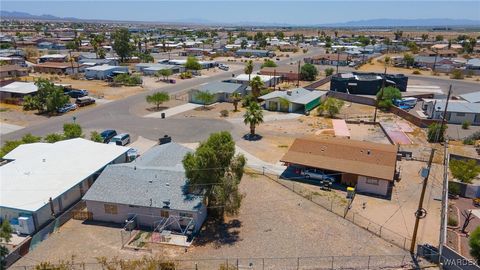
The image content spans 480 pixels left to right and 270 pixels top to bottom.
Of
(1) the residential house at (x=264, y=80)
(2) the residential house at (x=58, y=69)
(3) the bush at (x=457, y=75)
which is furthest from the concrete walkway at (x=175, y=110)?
(3) the bush at (x=457, y=75)

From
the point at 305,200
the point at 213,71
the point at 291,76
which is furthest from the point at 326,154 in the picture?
the point at 213,71

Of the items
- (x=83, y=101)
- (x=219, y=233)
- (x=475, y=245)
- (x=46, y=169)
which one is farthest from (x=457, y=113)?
(x=83, y=101)

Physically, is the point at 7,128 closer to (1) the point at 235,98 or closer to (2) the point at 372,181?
(1) the point at 235,98

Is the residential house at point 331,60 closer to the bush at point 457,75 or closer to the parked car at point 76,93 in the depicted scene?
the bush at point 457,75

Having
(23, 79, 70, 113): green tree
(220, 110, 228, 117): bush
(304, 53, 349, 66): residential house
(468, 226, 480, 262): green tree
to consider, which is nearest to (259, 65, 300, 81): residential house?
(220, 110, 228, 117): bush

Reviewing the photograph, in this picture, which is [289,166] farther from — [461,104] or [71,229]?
[461,104]

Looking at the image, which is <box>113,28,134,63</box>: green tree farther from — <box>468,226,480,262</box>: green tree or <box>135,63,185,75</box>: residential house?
<box>468,226,480,262</box>: green tree
